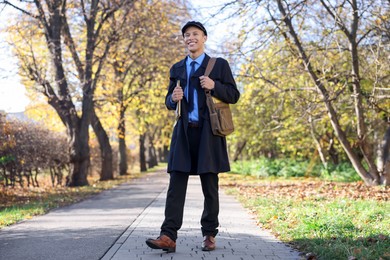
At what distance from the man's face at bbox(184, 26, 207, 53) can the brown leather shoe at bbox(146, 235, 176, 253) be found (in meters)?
1.96

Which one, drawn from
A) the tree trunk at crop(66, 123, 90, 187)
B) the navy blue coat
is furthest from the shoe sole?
the tree trunk at crop(66, 123, 90, 187)

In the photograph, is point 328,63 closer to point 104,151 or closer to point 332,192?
point 332,192

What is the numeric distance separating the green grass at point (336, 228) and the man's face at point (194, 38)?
7.94 ft

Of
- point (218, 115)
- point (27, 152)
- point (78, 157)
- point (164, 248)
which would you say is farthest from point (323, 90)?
point (164, 248)

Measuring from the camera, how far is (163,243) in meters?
5.46

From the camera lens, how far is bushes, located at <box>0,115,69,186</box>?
16.7m

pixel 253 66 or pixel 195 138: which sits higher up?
pixel 253 66

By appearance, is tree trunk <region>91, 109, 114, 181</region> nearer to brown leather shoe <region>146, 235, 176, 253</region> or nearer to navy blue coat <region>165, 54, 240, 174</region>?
navy blue coat <region>165, 54, 240, 174</region>

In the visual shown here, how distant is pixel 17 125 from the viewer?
17922 mm

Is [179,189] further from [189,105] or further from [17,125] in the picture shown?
[17,125]

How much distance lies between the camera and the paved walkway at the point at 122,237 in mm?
5641

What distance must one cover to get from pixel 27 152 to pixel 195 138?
45.4 feet

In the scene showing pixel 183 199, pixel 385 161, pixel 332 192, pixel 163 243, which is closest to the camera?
pixel 163 243

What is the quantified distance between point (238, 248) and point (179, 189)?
971 millimetres
